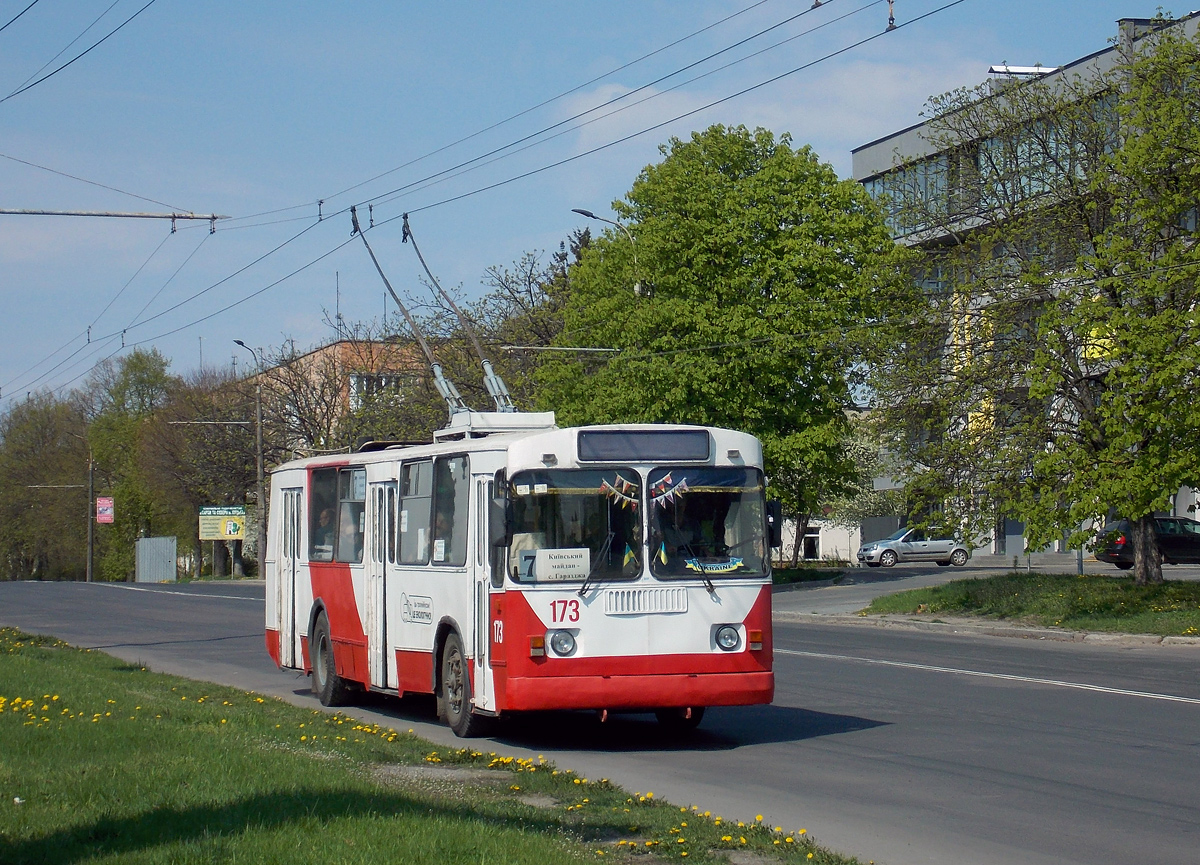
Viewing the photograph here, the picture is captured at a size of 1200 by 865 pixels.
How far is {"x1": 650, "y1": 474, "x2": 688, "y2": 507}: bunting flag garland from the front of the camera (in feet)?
38.4

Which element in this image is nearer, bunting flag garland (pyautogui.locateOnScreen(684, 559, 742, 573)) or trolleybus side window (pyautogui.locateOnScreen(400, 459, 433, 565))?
bunting flag garland (pyautogui.locateOnScreen(684, 559, 742, 573))

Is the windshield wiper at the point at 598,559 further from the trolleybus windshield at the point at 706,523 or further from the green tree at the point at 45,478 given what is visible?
the green tree at the point at 45,478

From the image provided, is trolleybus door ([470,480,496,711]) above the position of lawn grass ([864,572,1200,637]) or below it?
above

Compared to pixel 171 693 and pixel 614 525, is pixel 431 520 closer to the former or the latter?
pixel 614 525

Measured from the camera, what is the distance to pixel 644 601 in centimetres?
1146

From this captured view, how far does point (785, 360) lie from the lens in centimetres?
4047

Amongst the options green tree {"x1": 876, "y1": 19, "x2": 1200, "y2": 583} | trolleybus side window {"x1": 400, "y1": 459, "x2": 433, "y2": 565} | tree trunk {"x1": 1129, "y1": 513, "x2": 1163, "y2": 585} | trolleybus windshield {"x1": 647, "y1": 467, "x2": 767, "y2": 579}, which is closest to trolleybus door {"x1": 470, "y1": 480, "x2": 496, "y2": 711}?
trolleybus side window {"x1": 400, "y1": 459, "x2": 433, "y2": 565}

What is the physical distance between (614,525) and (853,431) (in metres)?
31.6

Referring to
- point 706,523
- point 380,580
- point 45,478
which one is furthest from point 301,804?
point 45,478

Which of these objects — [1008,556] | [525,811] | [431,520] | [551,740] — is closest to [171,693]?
[431,520]

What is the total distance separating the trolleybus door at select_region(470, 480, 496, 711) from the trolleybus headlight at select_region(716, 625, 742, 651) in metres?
1.92

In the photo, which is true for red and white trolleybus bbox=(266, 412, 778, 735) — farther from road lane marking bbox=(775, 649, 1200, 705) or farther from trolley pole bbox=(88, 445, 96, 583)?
trolley pole bbox=(88, 445, 96, 583)

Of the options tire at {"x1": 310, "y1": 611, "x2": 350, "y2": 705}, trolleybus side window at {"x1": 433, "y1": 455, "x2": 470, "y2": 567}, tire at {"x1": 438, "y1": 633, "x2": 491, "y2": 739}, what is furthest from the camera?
tire at {"x1": 310, "y1": 611, "x2": 350, "y2": 705}

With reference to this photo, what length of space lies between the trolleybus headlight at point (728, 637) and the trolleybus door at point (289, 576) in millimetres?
6927
